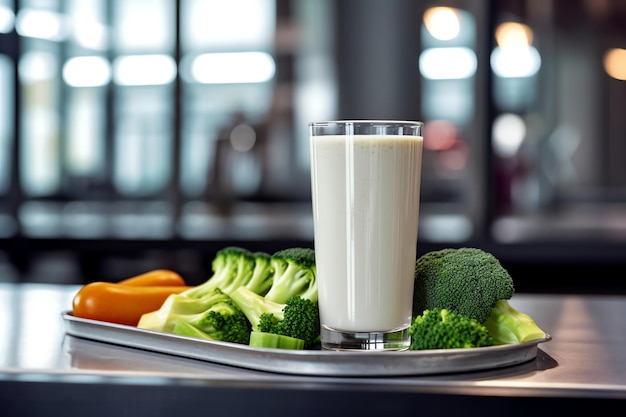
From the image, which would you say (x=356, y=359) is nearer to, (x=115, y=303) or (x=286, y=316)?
(x=286, y=316)

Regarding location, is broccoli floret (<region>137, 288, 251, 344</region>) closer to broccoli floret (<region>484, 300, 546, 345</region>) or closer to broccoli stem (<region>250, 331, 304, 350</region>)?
broccoli stem (<region>250, 331, 304, 350</region>)

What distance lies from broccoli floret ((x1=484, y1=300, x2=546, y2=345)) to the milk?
0.10 metres

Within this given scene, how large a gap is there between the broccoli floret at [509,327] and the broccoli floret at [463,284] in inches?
0.7

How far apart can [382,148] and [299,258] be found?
220 mm

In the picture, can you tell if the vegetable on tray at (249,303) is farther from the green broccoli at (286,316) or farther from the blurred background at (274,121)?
the blurred background at (274,121)

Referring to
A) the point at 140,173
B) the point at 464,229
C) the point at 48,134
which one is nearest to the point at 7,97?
the point at 48,134

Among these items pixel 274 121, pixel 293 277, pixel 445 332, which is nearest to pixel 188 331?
pixel 293 277

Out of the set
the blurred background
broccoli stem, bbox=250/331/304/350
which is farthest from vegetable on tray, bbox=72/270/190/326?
the blurred background

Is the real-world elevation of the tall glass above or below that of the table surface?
above

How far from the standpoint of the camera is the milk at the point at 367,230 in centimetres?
90

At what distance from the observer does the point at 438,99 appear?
6.21m

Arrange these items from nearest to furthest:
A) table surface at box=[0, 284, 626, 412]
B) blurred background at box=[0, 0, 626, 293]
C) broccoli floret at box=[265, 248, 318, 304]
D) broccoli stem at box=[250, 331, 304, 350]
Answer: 1. table surface at box=[0, 284, 626, 412]
2. broccoli stem at box=[250, 331, 304, 350]
3. broccoli floret at box=[265, 248, 318, 304]
4. blurred background at box=[0, 0, 626, 293]

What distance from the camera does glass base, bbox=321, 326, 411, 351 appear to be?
904 mm

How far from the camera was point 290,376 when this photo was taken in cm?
80
